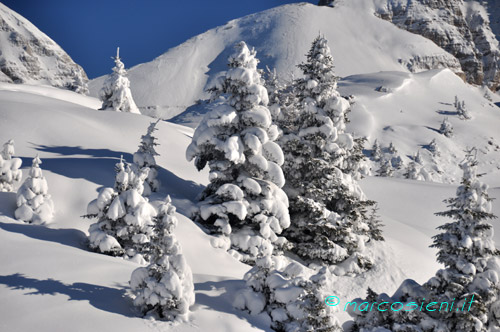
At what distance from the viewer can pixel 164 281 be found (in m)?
11.6

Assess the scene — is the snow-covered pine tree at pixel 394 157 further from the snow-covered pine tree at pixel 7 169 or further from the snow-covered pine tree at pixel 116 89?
the snow-covered pine tree at pixel 7 169

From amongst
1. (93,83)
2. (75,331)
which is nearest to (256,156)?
(75,331)

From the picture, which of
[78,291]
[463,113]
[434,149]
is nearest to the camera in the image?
[78,291]

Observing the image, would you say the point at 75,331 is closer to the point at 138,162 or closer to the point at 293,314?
the point at 293,314

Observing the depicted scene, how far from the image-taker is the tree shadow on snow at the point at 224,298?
43.3ft

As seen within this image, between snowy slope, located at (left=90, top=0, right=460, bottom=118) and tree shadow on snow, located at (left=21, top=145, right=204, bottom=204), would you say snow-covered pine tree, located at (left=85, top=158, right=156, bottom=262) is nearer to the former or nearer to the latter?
tree shadow on snow, located at (left=21, top=145, right=204, bottom=204)

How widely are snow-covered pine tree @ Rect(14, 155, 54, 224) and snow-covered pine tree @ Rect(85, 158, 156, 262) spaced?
199cm

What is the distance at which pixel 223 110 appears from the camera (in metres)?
20.4

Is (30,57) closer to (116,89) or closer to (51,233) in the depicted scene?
(116,89)

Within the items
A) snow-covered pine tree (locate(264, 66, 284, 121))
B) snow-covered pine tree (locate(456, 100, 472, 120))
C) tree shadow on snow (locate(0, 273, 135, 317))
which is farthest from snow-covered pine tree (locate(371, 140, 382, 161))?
tree shadow on snow (locate(0, 273, 135, 317))

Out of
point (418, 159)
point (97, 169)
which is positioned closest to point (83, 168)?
point (97, 169)

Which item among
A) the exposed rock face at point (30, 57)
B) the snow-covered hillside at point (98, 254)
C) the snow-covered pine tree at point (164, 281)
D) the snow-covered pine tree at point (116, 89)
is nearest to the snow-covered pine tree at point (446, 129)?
the snow-covered hillside at point (98, 254)

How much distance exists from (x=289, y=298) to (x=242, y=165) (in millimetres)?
9309

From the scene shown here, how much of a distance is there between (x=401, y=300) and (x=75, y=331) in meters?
9.70
